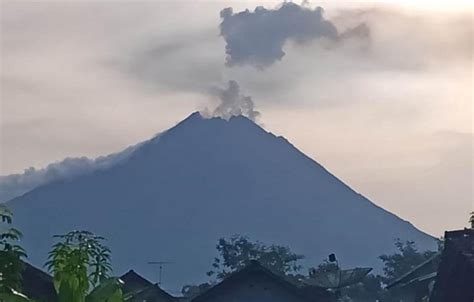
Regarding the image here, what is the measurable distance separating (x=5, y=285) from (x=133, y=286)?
25069 millimetres

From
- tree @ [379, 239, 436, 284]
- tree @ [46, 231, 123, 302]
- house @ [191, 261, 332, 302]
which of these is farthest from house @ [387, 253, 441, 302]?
tree @ [379, 239, 436, 284]

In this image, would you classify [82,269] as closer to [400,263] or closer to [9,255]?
[9,255]

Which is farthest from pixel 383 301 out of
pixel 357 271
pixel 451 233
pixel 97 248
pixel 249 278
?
pixel 97 248

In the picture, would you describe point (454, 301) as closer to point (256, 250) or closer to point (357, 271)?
point (357, 271)

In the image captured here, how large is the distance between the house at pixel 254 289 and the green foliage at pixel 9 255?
83.7 feet

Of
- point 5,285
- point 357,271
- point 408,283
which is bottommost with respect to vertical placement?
point 5,285

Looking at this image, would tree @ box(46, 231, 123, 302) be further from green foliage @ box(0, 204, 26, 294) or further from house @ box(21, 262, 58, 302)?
house @ box(21, 262, 58, 302)

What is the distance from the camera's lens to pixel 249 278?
4456 cm

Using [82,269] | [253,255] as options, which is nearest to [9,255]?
[82,269]

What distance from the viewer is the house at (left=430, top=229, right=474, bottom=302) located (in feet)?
91.1

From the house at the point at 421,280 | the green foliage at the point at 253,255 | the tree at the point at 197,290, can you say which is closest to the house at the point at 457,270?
the house at the point at 421,280

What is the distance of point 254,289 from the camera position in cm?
4444

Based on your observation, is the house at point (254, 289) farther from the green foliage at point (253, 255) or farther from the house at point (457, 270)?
the green foliage at point (253, 255)

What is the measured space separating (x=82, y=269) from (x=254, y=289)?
2502cm
